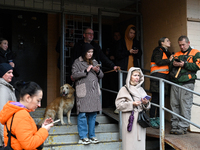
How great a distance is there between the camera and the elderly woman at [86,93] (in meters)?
4.13

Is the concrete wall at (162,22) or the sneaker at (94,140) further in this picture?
the concrete wall at (162,22)

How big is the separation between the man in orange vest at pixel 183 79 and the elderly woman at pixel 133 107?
1.05m

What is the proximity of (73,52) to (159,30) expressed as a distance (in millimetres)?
2095

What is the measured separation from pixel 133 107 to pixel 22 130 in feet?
5.96

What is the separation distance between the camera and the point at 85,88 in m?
4.16

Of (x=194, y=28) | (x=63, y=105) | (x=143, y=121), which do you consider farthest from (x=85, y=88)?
(x=194, y=28)

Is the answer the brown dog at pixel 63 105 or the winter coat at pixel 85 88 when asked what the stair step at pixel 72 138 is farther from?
the winter coat at pixel 85 88

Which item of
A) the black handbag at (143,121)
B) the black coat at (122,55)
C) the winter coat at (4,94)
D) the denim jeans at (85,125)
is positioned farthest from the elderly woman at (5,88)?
the black coat at (122,55)

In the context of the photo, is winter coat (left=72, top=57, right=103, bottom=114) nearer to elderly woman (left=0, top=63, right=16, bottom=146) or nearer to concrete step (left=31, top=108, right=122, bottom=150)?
concrete step (left=31, top=108, right=122, bottom=150)

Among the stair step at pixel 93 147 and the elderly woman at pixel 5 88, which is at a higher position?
the elderly woman at pixel 5 88

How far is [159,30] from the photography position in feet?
18.4

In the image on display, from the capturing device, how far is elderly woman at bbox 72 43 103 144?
4129 millimetres

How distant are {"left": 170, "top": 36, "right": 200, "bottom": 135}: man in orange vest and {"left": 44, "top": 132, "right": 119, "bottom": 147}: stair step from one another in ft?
3.54

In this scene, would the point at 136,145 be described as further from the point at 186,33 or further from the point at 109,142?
the point at 186,33
